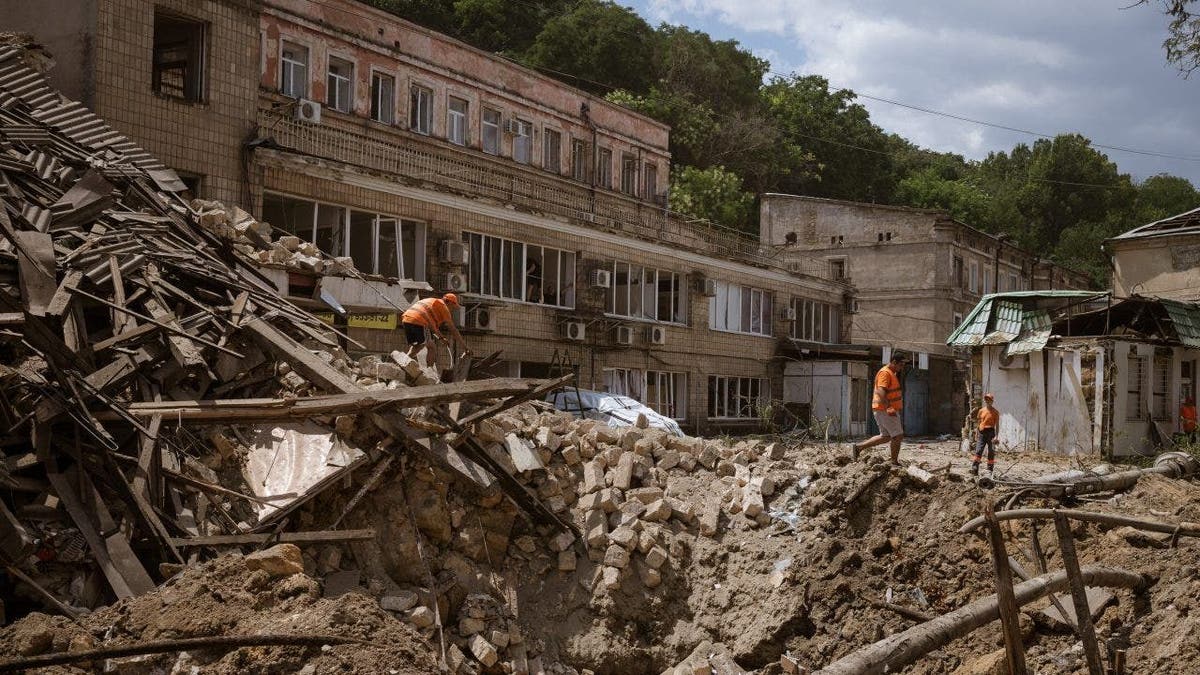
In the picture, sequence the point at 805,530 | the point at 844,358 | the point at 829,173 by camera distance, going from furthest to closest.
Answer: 1. the point at 829,173
2. the point at 844,358
3. the point at 805,530


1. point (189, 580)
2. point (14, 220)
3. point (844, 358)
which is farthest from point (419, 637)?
point (844, 358)

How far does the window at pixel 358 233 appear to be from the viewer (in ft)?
58.6

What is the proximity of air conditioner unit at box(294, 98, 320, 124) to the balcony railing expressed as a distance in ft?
0.49

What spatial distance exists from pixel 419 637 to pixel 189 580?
1.71 metres

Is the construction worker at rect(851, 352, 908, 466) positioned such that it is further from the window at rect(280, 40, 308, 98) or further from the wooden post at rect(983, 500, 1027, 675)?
the window at rect(280, 40, 308, 98)

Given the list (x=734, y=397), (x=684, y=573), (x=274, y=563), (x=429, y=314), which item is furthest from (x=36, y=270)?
(x=734, y=397)

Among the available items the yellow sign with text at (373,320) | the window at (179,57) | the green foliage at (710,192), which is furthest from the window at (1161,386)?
the window at (179,57)

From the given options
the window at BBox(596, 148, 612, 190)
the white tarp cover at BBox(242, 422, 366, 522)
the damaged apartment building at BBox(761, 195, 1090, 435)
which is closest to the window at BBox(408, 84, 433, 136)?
the window at BBox(596, 148, 612, 190)

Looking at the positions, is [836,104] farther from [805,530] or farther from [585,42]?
[805,530]

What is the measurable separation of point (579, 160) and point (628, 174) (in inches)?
103

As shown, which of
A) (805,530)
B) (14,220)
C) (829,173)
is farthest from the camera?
(829,173)

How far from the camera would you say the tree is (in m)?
40.9

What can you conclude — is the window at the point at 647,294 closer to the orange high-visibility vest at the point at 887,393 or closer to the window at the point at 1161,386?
the window at the point at 1161,386

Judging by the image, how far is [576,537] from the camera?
408 inches
